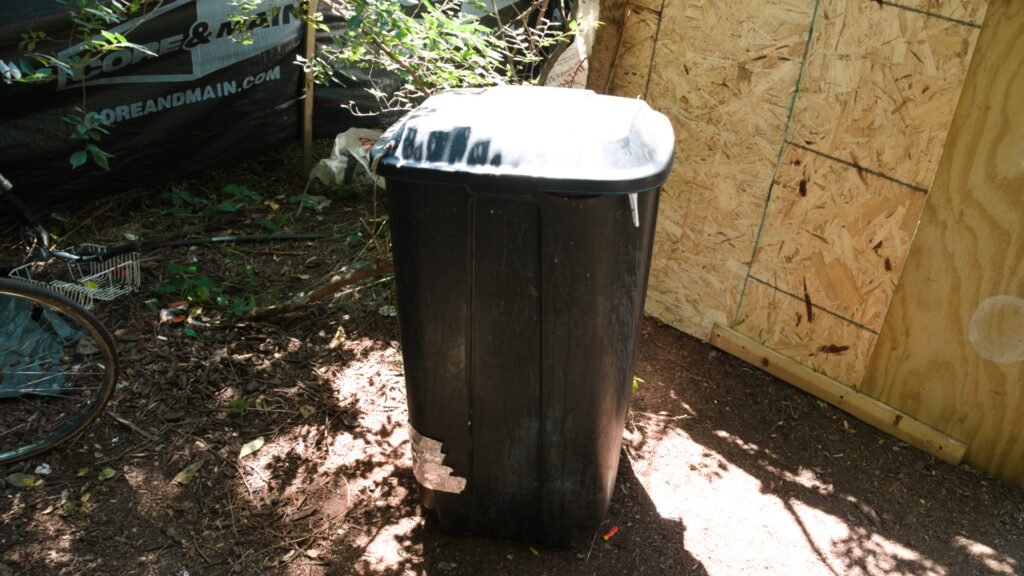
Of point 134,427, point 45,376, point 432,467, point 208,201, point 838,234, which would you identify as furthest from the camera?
point 208,201

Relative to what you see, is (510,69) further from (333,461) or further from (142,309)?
(142,309)

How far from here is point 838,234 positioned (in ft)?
11.5

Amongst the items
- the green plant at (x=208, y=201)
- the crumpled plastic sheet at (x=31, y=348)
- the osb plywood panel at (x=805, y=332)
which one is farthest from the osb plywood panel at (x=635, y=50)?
the crumpled plastic sheet at (x=31, y=348)

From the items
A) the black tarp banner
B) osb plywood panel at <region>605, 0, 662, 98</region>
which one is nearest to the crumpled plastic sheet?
the black tarp banner

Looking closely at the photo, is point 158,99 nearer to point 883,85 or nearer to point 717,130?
point 717,130

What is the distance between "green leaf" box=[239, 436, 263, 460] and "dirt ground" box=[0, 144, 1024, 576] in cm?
2

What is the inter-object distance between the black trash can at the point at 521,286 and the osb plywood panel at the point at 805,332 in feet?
5.09

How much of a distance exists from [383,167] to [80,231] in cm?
338

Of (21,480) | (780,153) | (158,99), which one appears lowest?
(21,480)

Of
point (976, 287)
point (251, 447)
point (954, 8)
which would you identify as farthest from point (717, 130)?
point (251, 447)

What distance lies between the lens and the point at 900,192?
3248mm

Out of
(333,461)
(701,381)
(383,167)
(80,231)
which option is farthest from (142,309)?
(701,381)

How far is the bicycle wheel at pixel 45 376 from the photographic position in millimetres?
3088

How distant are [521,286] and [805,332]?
82.1 inches
